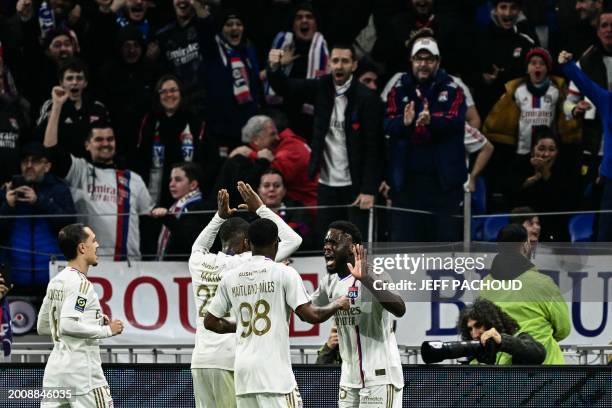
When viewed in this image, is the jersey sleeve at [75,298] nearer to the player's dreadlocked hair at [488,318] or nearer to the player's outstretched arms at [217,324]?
the player's outstretched arms at [217,324]

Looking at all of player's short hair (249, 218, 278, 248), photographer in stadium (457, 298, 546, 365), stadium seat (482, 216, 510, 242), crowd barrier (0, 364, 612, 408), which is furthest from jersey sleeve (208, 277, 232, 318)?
stadium seat (482, 216, 510, 242)

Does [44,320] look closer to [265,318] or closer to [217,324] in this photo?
[217,324]

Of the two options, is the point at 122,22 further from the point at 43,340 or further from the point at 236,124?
the point at 43,340

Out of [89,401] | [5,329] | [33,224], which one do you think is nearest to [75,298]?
[89,401]

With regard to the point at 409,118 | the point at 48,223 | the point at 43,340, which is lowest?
the point at 43,340

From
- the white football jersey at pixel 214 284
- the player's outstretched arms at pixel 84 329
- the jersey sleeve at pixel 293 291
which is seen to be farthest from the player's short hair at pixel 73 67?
the jersey sleeve at pixel 293 291

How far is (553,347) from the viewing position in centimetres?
1302

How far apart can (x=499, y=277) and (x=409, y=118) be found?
2808 millimetres

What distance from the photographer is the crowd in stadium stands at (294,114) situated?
15719 mm

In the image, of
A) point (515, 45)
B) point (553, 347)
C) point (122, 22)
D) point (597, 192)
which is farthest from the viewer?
point (122, 22)

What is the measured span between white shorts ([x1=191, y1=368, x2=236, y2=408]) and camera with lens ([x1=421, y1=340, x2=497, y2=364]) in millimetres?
1947

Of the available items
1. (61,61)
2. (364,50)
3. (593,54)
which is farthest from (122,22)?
(593,54)

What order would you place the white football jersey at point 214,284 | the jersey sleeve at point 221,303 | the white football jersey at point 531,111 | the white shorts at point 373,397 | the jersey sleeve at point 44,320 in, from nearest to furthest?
the jersey sleeve at point 221,303 → the white shorts at point 373,397 → the jersey sleeve at point 44,320 → the white football jersey at point 214,284 → the white football jersey at point 531,111

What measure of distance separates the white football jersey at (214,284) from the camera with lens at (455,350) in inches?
64.7
